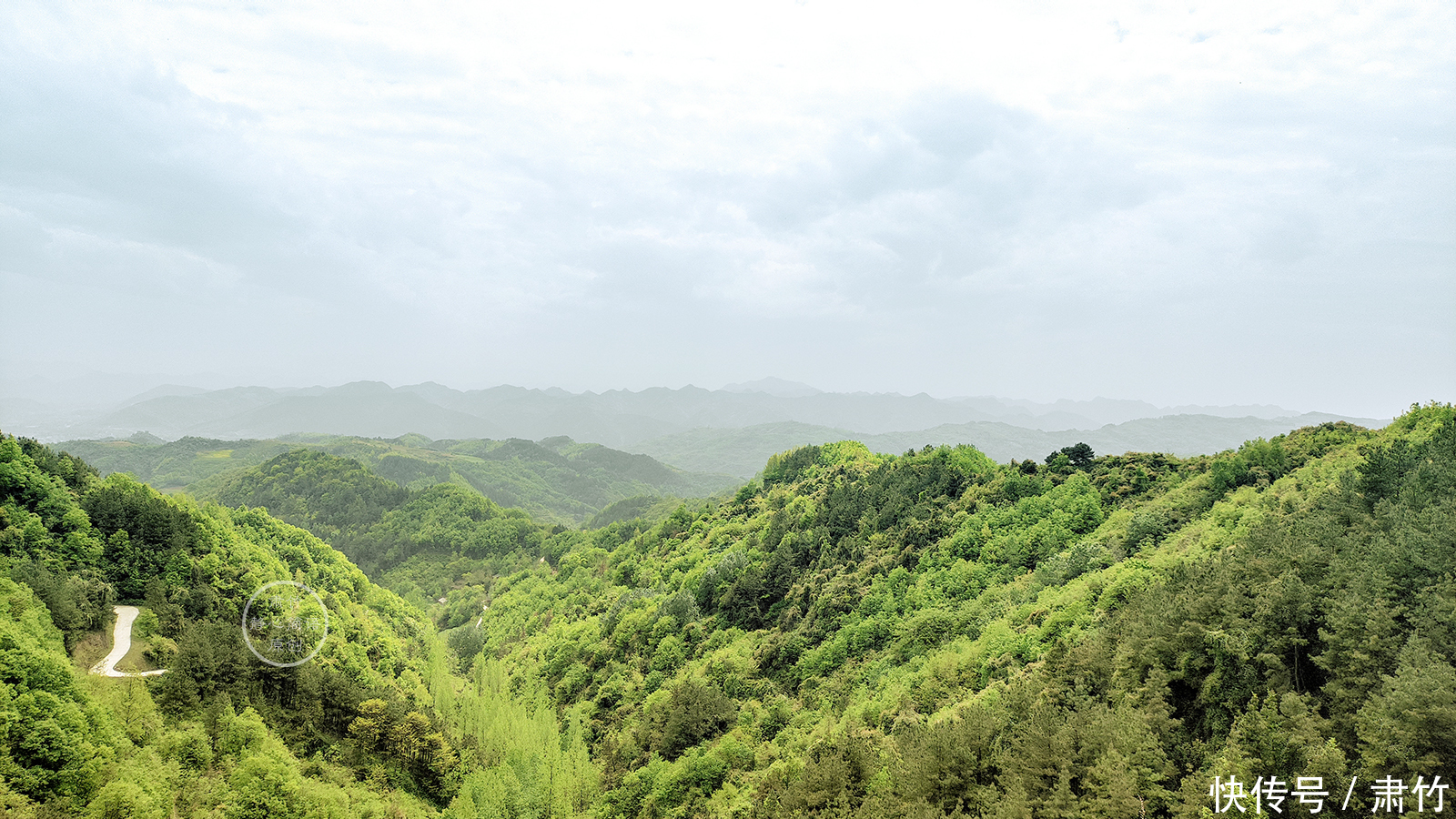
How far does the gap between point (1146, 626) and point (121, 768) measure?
46900 mm

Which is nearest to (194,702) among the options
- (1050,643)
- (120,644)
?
(120,644)

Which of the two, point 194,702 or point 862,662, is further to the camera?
point 862,662

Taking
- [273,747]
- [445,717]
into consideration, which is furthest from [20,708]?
[445,717]

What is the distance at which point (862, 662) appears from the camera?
46875mm

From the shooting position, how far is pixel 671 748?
4709cm

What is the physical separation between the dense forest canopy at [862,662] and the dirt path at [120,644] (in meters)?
1.50

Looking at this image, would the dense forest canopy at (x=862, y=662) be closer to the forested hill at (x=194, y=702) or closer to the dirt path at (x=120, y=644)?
the forested hill at (x=194, y=702)

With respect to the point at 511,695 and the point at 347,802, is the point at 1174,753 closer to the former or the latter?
the point at 347,802

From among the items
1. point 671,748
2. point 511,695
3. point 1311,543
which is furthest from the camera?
point 511,695

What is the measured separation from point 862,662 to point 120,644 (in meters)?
→ 49.8

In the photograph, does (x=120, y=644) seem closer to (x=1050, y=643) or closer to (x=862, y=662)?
(x=862, y=662)

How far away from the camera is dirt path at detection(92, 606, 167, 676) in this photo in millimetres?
37844

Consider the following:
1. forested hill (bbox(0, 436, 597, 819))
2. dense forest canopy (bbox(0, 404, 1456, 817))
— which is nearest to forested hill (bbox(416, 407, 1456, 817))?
dense forest canopy (bbox(0, 404, 1456, 817))

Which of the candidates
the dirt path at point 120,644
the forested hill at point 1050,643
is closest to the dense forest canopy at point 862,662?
the forested hill at point 1050,643
